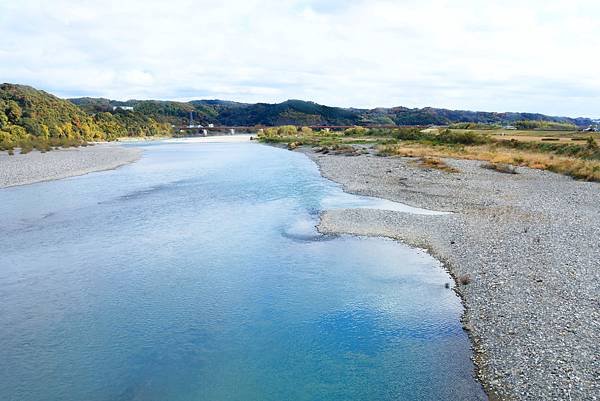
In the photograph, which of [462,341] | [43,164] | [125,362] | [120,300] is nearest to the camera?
[125,362]

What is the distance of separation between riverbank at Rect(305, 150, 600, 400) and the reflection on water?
71cm

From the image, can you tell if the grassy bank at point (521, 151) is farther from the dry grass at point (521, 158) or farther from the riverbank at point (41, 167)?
the riverbank at point (41, 167)

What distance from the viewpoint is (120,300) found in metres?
12.0

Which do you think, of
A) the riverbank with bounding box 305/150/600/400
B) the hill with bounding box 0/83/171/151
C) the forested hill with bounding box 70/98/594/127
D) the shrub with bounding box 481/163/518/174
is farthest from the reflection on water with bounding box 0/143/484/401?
the forested hill with bounding box 70/98/594/127

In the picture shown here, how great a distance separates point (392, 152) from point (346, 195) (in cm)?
2777

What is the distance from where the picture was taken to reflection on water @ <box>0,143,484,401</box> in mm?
8156

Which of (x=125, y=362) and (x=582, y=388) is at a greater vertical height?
(x=582, y=388)

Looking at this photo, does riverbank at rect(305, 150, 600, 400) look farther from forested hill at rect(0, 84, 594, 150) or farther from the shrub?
forested hill at rect(0, 84, 594, 150)

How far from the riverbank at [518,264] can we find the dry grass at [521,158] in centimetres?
325

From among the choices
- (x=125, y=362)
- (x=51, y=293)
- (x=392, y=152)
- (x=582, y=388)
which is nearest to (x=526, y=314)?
(x=582, y=388)

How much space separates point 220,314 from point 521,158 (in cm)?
3886

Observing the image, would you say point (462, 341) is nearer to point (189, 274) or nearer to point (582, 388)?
point (582, 388)

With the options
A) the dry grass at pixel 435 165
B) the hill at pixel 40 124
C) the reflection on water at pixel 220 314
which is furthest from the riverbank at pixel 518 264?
the hill at pixel 40 124

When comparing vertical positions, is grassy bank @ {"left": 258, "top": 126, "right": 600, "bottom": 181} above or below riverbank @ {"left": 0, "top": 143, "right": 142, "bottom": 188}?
above
